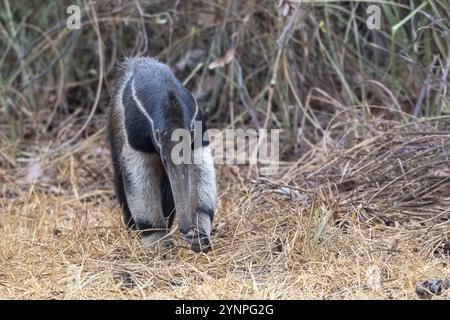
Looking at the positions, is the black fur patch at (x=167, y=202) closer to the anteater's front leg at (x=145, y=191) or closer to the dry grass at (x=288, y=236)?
the anteater's front leg at (x=145, y=191)

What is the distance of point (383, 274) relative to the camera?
18.9 ft

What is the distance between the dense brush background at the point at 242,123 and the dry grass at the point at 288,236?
0.02 m

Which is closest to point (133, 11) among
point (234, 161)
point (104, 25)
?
point (104, 25)

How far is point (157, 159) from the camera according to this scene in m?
6.36

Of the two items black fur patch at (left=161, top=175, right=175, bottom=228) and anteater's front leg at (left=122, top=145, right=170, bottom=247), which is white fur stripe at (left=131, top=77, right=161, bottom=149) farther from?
black fur patch at (left=161, top=175, right=175, bottom=228)

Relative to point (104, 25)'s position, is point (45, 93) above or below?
below

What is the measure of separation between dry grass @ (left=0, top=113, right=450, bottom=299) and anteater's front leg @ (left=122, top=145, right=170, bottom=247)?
135mm

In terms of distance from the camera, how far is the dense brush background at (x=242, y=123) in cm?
592

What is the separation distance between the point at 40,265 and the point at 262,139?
3.55 meters

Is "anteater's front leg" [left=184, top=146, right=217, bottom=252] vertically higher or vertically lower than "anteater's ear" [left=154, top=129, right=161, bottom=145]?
lower

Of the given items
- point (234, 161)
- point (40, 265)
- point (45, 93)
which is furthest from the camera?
point (45, 93)

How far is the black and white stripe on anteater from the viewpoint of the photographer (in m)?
5.79

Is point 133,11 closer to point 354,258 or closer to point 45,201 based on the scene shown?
point 45,201

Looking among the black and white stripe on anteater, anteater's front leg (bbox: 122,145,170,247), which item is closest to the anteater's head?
the black and white stripe on anteater
